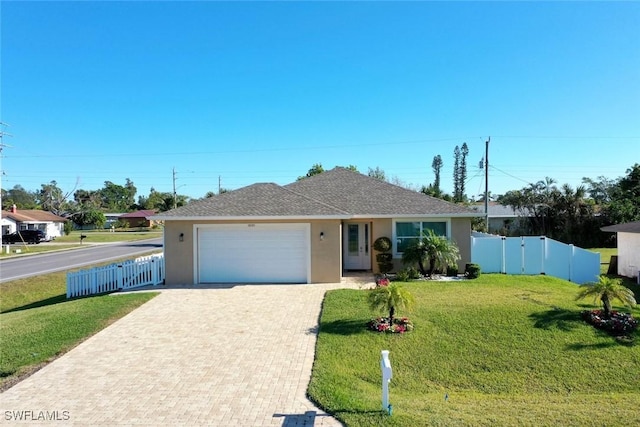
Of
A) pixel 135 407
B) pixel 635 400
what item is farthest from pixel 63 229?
pixel 635 400

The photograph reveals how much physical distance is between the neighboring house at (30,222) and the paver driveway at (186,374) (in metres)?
49.3

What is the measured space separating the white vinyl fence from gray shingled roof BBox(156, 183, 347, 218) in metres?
7.12

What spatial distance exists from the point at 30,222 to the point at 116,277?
48313mm

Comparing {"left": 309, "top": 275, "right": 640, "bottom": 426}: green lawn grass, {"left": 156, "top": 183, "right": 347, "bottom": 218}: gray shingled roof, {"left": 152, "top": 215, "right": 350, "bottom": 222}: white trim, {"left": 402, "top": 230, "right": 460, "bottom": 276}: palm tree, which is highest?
{"left": 156, "top": 183, "right": 347, "bottom": 218}: gray shingled roof

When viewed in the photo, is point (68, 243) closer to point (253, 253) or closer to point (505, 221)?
point (253, 253)

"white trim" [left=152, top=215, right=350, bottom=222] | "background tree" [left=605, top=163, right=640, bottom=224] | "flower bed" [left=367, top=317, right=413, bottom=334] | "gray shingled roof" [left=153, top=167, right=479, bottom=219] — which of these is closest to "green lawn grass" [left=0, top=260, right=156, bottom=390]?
"white trim" [left=152, top=215, right=350, bottom=222]

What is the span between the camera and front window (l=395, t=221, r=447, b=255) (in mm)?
15797

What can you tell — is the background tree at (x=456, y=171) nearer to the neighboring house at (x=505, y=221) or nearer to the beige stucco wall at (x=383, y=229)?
the neighboring house at (x=505, y=221)

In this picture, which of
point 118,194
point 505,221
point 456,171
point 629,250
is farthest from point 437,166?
point 118,194

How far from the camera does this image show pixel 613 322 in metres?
8.66

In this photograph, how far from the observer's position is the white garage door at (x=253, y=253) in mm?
14227

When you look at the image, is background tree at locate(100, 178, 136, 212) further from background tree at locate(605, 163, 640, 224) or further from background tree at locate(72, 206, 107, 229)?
background tree at locate(605, 163, 640, 224)

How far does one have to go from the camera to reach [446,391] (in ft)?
20.9

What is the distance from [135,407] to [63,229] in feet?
223
